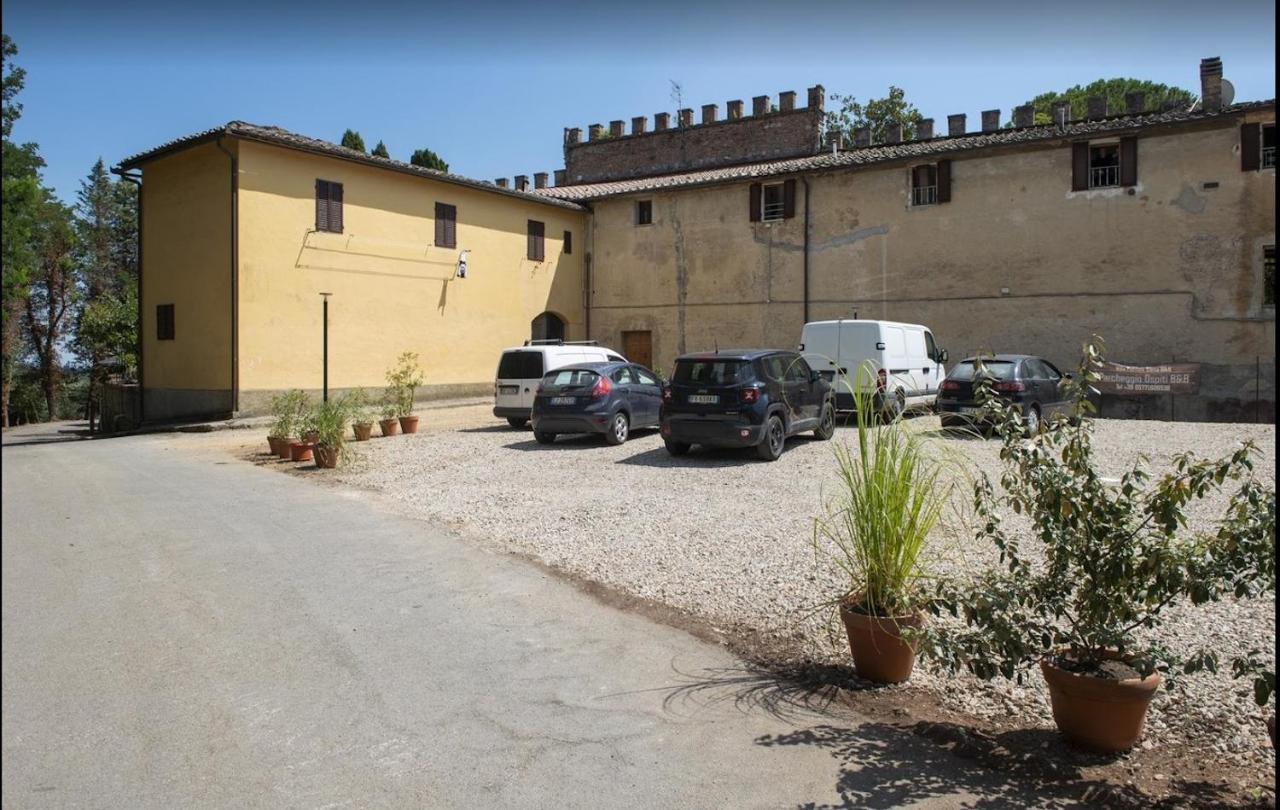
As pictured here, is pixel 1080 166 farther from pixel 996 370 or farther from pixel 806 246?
pixel 996 370

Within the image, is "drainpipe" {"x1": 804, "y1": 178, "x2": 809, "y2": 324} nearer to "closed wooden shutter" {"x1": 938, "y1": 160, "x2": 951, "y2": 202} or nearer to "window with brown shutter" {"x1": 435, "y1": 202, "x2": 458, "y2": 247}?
"closed wooden shutter" {"x1": 938, "y1": 160, "x2": 951, "y2": 202}

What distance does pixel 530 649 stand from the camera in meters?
5.02

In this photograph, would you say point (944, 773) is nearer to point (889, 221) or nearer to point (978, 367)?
point (978, 367)

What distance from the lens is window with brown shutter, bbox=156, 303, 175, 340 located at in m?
22.5

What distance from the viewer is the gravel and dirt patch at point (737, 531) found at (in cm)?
429

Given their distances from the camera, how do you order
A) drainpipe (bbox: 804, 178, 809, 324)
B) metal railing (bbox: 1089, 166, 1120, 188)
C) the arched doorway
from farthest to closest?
1. the arched doorway
2. drainpipe (bbox: 804, 178, 809, 324)
3. metal railing (bbox: 1089, 166, 1120, 188)

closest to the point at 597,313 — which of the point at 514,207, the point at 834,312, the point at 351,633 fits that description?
the point at 514,207

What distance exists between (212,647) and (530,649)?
1.82m

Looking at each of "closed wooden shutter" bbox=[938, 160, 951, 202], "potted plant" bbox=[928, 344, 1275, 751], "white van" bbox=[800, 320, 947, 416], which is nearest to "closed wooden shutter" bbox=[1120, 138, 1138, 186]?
"closed wooden shutter" bbox=[938, 160, 951, 202]

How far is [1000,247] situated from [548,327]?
49.0 ft

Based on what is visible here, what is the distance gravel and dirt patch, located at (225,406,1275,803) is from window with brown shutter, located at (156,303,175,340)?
32.5ft

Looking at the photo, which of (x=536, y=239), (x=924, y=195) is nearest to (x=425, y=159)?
(x=536, y=239)

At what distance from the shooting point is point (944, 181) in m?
23.7

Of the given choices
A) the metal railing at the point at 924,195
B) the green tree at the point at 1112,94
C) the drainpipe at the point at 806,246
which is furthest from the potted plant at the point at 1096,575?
the green tree at the point at 1112,94
